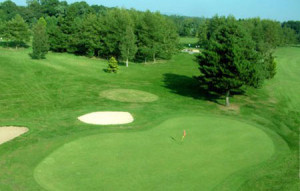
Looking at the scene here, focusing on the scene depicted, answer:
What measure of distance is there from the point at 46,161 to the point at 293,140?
78.0 feet

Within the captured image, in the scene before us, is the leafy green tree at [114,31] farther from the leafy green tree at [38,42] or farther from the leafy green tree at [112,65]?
the leafy green tree at [38,42]

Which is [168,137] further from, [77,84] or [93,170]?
[77,84]

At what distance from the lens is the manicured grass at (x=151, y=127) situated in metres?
20.7

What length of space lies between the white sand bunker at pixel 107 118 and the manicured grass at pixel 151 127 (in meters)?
1.03

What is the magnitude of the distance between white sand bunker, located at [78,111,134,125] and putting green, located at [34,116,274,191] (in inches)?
167

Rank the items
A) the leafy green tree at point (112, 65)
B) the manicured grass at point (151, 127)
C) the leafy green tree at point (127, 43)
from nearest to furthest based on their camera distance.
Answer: the manicured grass at point (151, 127)
the leafy green tree at point (112, 65)
the leafy green tree at point (127, 43)

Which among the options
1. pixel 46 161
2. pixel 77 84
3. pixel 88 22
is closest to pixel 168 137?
pixel 46 161

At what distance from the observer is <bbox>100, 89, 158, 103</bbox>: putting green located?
42844 mm

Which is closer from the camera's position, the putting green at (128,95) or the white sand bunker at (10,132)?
the white sand bunker at (10,132)

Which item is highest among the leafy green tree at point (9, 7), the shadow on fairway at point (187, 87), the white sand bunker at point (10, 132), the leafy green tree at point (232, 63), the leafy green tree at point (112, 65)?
the leafy green tree at point (9, 7)

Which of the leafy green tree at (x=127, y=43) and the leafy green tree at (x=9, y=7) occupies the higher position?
the leafy green tree at (x=9, y=7)

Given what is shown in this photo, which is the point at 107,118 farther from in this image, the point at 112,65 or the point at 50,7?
the point at 50,7

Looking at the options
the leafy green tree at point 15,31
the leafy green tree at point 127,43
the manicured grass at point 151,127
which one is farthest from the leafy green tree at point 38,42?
the leafy green tree at point 15,31

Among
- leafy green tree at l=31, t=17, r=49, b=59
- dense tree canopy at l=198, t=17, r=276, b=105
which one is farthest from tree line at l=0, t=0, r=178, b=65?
dense tree canopy at l=198, t=17, r=276, b=105
